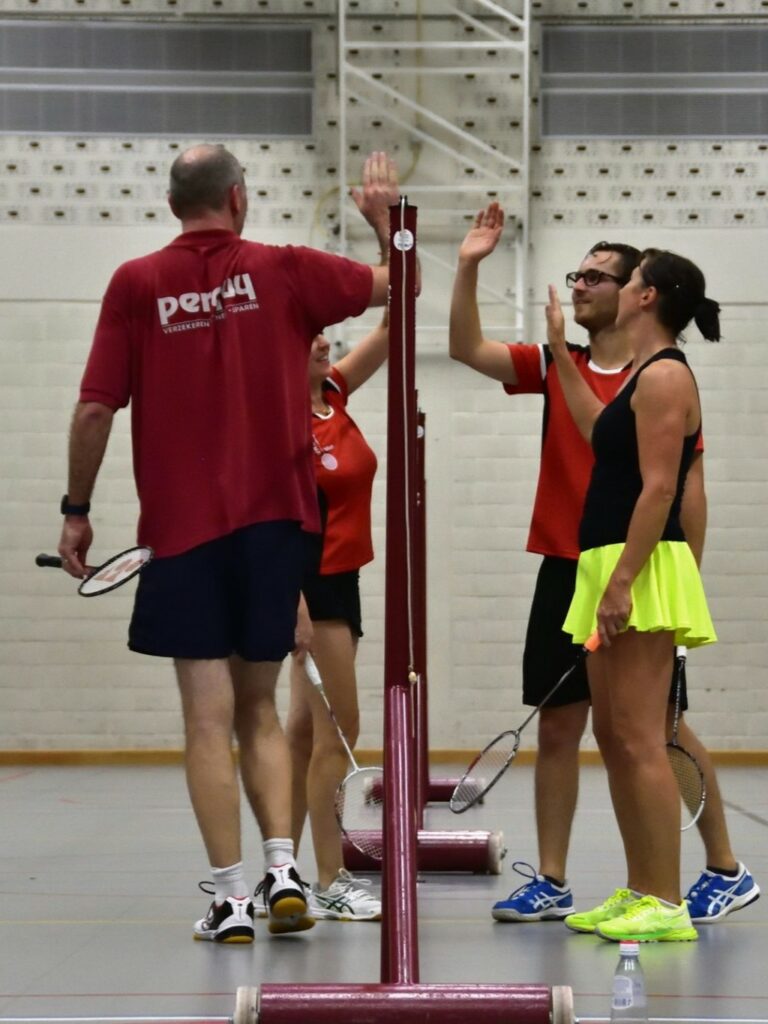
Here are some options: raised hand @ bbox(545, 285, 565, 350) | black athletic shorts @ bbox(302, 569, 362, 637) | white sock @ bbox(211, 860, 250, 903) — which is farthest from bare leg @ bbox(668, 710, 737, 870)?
white sock @ bbox(211, 860, 250, 903)

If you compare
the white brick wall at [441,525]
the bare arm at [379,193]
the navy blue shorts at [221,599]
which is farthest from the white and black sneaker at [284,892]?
the white brick wall at [441,525]

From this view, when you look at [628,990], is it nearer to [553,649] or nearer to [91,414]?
[553,649]

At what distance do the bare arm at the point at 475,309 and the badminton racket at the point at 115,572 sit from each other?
1.16 m

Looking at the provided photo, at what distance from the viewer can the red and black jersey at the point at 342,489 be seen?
456 centimetres

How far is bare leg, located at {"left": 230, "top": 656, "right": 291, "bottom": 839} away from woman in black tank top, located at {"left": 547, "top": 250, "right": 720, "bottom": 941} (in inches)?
32.9

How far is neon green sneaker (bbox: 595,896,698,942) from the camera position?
379 cm

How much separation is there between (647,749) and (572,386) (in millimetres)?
1099

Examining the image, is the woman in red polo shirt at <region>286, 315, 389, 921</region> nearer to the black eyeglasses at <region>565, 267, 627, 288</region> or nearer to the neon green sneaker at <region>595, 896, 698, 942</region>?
the black eyeglasses at <region>565, 267, 627, 288</region>

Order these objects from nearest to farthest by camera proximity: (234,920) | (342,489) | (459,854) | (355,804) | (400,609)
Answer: (400,609) < (234,920) < (355,804) < (342,489) < (459,854)

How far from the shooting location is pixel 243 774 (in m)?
3.76

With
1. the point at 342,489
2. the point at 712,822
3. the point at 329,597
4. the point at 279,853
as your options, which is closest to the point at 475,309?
the point at 342,489

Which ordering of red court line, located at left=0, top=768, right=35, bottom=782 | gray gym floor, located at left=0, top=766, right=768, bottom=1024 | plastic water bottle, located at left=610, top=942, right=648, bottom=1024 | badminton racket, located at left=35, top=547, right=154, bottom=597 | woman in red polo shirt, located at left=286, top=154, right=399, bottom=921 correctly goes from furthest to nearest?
1. red court line, located at left=0, top=768, right=35, bottom=782
2. woman in red polo shirt, located at left=286, top=154, right=399, bottom=921
3. badminton racket, located at left=35, top=547, right=154, bottom=597
4. gray gym floor, located at left=0, top=766, right=768, bottom=1024
5. plastic water bottle, located at left=610, top=942, right=648, bottom=1024

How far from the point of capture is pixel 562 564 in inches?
175

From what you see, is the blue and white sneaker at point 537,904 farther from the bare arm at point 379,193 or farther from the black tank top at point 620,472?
the bare arm at point 379,193
